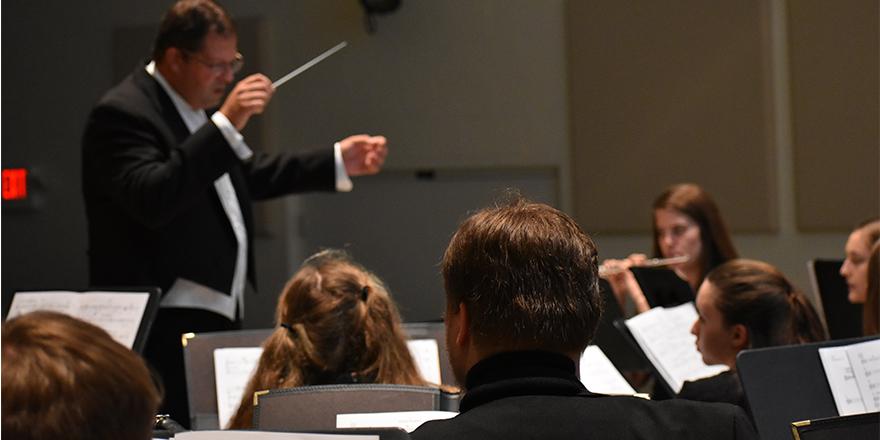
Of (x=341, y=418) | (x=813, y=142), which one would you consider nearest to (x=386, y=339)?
(x=341, y=418)

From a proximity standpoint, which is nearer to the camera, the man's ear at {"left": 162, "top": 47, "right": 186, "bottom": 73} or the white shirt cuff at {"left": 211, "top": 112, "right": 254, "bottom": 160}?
the white shirt cuff at {"left": 211, "top": 112, "right": 254, "bottom": 160}

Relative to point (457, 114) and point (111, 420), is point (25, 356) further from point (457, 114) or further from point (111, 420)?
point (457, 114)

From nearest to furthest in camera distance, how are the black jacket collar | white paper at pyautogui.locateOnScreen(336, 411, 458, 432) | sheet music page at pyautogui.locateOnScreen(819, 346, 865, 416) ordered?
the black jacket collar → white paper at pyautogui.locateOnScreen(336, 411, 458, 432) → sheet music page at pyautogui.locateOnScreen(819, 346, 865, 416)

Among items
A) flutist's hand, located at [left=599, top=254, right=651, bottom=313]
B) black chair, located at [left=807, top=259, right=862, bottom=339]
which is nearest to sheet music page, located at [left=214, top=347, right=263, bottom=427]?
flutist's hand, located at [left=599, top=254, right=651, bottom=313]

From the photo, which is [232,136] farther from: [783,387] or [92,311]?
[783,387]

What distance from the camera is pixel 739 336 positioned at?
246 cm

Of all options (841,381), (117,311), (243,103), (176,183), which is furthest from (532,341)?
(243,103)

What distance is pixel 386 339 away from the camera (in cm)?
219

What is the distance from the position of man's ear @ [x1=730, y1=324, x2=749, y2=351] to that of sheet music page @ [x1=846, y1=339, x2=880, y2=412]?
0.44 metres

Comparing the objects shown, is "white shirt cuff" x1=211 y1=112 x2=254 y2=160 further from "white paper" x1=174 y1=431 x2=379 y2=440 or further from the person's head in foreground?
"white paper" x1=174 y1=431 x2=379 y2=440

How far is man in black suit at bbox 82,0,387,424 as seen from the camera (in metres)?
2.91

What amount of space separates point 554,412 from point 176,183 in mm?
1774

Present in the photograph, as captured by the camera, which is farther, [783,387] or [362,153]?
[362,153]

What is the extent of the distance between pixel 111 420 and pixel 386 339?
4.06ft
